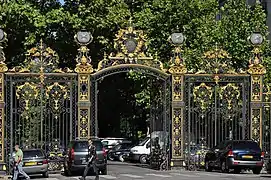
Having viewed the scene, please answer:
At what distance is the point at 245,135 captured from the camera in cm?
3341

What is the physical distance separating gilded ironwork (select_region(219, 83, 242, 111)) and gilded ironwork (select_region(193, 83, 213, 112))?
0.60 metres

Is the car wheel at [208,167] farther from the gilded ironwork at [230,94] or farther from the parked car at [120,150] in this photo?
the parked car at [120,150]

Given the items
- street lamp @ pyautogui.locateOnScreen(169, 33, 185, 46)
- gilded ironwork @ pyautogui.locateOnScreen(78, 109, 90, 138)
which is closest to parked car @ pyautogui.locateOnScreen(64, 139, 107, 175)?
gilded ironwork @ pyautogui.locateOnScreen(78, 109, 90, 138)

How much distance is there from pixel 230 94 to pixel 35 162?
10.1m

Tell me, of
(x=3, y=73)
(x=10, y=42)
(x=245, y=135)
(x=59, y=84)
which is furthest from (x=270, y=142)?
(x=10, y=42)

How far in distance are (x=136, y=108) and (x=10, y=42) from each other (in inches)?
404

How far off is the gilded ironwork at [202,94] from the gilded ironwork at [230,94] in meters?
0.60

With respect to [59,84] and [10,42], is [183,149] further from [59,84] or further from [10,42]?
[10,42]

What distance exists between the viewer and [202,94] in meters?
33.2

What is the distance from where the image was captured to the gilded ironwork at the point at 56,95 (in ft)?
105

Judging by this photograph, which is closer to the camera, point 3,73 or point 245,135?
point 3,73

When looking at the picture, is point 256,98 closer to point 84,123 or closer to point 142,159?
point 84,123

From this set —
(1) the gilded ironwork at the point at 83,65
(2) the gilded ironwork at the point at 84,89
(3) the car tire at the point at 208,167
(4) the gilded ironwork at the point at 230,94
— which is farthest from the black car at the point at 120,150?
(1) the gilded ironwork at the point at 83,65

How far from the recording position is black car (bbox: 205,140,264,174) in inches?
1207
